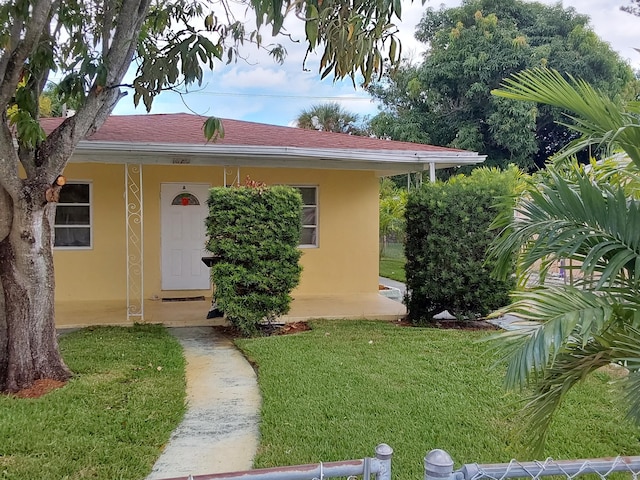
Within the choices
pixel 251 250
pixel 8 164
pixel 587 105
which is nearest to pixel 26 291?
pixel 8 164

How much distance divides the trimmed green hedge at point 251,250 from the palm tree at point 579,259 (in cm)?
535

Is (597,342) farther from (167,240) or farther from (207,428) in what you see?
(167,240)

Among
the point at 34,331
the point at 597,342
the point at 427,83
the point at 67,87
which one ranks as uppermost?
the point at 427,83

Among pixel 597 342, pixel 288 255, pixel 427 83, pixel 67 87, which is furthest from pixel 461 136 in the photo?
pixel 597 342

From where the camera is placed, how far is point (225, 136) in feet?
35.0

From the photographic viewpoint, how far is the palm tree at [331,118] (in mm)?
30094

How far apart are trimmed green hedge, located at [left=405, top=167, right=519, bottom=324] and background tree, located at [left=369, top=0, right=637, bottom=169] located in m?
12.3

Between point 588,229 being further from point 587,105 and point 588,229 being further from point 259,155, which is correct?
point 259,155

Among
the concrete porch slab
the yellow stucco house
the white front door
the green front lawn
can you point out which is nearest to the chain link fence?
the concrete porch slab

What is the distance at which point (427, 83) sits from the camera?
21.9 m

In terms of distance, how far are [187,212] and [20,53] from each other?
20.9ft

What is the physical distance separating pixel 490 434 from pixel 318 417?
146 cm

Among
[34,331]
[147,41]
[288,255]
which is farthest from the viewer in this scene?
[288,255]

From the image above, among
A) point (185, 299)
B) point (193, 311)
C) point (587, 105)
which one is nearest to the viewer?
point (587, 105)
